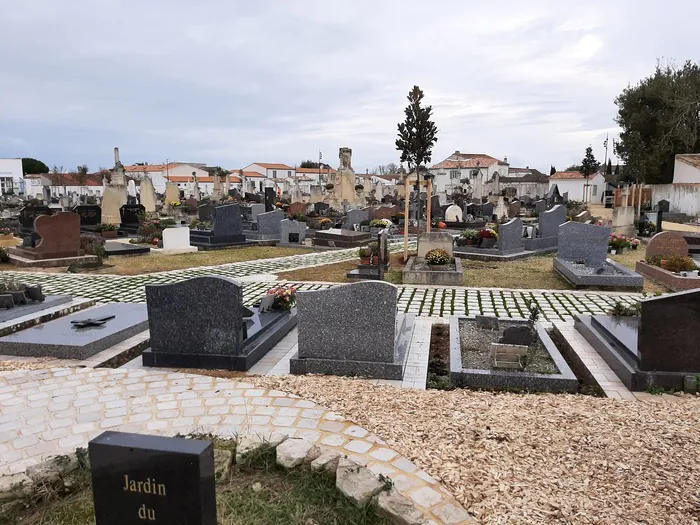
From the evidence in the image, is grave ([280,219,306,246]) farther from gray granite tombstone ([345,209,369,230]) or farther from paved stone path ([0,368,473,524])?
paved stone path ([0,368,473,524])

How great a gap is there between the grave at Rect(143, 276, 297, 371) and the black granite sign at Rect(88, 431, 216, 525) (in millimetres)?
3909

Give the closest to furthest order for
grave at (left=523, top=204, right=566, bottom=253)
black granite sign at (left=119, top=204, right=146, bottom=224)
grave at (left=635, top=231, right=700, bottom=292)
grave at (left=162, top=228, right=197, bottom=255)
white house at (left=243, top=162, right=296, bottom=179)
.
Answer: grave at (left=635, top=231, right=700, bottom=292) → grave at (left=523, top=204, right=566, bottom=253) → grave at (left=162, top=228, right=197, bottom=255) → black granite sign at (left=119, top=204, right=146, bottom=224) → white house at (left=243, top=162, right=296, bottom=179)

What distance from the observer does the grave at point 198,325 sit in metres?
6.56

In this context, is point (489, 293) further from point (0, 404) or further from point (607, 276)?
point (0, 404)

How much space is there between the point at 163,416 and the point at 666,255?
1343 centimetres

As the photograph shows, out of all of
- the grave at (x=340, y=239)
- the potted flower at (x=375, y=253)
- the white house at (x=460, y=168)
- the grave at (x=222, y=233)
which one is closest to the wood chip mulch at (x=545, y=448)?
the potted flower at (x=375, y=253)

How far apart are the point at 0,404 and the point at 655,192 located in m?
44.5

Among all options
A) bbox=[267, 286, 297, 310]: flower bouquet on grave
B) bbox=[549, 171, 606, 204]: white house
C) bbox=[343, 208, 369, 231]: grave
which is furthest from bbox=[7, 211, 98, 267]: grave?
bbox=[549, 171, 606, 204]: white house

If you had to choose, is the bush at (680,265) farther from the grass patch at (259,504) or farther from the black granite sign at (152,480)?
the black granite sign at (152,480)

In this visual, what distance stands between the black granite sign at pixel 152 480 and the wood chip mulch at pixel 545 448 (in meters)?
1.92

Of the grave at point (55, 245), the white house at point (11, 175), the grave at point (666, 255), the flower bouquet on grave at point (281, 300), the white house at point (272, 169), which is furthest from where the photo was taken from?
the white house at point (272, 169)

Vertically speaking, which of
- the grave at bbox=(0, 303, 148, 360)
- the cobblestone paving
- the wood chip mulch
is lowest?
the cobblestone paving

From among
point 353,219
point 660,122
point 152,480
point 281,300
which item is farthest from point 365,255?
point 660,122

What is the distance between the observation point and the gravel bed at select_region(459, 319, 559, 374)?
6.48 meters
